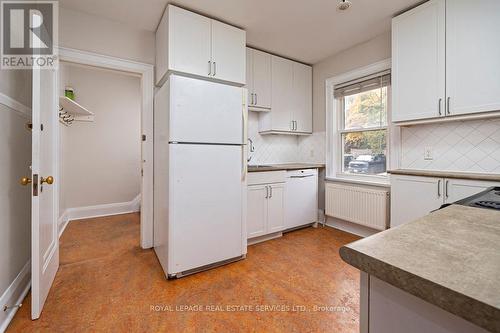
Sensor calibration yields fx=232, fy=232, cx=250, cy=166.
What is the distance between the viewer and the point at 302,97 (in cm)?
363

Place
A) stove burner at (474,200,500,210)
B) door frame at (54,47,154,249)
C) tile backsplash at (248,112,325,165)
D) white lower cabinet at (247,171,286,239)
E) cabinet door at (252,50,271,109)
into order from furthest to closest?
1. tile backsplash at (248,112,325,165)
2. cabinet door at (252,50,271,109)
3. white lower cabinet at (247,171,286,239)
4. door frame at (54,47,154,249)
5. stove burner at (474,200,500,210)

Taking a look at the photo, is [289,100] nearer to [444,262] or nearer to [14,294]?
[444,262]

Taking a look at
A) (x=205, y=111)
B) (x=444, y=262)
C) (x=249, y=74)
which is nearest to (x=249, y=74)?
(x=249, y=74)

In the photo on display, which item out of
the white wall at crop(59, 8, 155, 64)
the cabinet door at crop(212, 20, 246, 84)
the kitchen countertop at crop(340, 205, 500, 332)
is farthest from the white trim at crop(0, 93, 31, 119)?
the kitchen countertop at crop(340, 205, 500, 332)

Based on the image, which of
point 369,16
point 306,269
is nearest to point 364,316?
point 306,269

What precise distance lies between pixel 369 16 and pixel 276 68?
4.17ft

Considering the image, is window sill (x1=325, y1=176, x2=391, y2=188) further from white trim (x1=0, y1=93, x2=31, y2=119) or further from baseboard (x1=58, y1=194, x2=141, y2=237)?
baseboard (x1=58, y1=194, x2=141, y2=237)

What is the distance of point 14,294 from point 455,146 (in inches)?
153

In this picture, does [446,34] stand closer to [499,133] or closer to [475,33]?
Answer: [475,33]

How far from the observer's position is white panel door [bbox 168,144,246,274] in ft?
6.62

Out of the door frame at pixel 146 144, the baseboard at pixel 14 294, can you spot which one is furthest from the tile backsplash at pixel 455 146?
the baseboard at pixel 14 294

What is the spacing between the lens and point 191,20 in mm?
2236

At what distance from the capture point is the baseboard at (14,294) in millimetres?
1464

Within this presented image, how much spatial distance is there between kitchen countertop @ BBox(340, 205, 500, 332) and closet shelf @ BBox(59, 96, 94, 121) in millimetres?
3466
